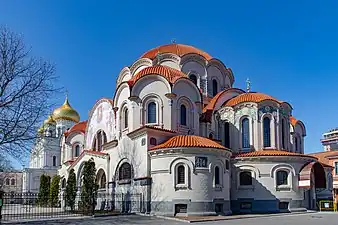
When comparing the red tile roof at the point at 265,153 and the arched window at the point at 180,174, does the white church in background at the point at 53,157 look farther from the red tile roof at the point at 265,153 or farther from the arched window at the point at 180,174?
the arched window at the point at 180,174

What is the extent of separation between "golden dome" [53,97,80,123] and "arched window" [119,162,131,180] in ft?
119

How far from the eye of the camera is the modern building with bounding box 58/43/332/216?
90.2 ft

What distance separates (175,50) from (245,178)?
14.5m

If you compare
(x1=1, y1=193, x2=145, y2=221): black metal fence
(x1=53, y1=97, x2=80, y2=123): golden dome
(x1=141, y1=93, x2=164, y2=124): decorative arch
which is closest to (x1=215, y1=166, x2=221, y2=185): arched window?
(x1=1, y1=193, x2=145, y2=221): black metal fence

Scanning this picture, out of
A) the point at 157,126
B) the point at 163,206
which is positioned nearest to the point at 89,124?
the point at 157,126

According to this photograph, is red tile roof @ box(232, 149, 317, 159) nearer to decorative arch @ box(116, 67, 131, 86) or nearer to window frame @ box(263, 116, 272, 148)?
window frame @ box(263, 116, 272, 148)

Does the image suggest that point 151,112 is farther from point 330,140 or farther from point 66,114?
point 330,140

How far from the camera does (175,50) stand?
39844mm

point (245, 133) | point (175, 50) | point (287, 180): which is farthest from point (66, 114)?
point (287, 180)

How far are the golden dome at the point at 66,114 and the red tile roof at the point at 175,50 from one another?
2842 cm

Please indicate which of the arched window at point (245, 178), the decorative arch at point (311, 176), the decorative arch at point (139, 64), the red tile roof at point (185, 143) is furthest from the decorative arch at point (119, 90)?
the decorative arch at point (311, 176)

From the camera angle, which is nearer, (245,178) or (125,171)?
(125,171)

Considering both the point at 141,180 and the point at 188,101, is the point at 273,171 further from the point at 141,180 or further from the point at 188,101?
the point at 141,180

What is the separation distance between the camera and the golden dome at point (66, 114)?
65.4 meters
